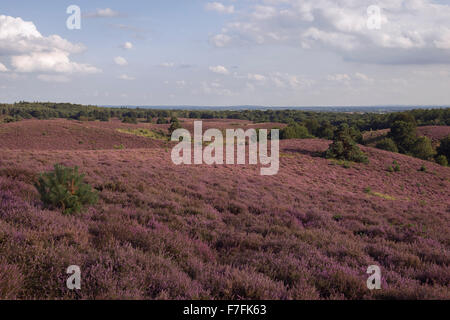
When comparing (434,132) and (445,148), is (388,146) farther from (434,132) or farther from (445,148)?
(434,132)

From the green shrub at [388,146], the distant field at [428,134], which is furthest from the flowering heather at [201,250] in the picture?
the distant field at [428,134]

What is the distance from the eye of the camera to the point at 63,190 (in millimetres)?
6551

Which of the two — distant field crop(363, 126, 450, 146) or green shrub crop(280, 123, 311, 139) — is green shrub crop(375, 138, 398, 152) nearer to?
distant field crop(363, 126, 450, 146)

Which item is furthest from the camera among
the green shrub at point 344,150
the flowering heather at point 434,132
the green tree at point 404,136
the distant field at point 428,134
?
the distant field at point 428,134

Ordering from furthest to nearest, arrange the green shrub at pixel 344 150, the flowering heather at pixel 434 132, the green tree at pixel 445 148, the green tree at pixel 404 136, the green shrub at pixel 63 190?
the flowering heather at pixel 434 132 → the green tree at pixel 404 136 → the green tree at pixel 445 148 → the green shrub at pixel 344 150 → the green shrub at pixel 63 190

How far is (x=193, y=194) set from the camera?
1126 cm

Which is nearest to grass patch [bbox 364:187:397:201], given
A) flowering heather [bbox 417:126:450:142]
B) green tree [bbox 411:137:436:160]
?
green tree [bbox 411:137:436:160]

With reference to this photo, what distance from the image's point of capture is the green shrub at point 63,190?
6508mm

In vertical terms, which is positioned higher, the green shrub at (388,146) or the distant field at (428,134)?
the distant field at (428,134)


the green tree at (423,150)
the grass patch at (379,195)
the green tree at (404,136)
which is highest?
the green tree at (404,136)

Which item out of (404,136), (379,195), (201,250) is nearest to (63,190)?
(201,250)

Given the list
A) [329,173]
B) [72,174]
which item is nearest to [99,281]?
[72,174]

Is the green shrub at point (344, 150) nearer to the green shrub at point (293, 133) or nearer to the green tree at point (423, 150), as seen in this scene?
the green tree at point (423, 150)
